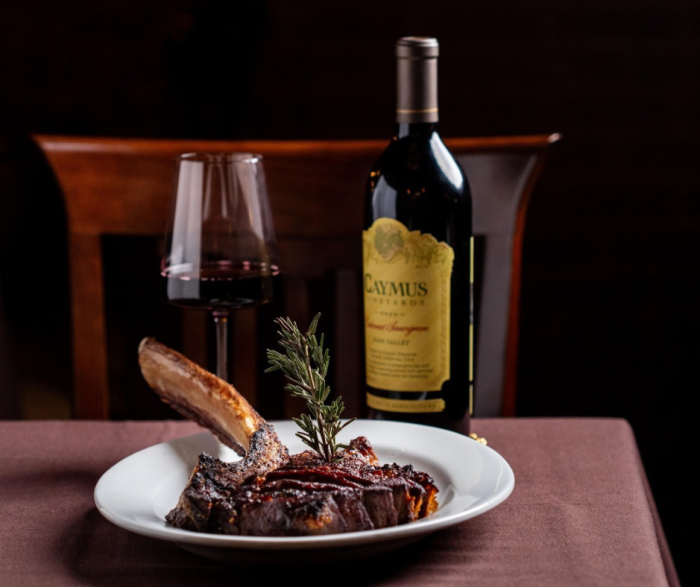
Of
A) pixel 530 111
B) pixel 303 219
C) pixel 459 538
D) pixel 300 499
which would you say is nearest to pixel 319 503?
pixel 300 499

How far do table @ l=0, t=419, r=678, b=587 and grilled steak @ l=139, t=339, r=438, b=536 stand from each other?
3 centimetres

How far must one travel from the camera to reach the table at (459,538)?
601mm

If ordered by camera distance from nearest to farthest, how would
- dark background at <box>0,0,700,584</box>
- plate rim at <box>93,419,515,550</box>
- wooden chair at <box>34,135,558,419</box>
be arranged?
plate rim at <box>93,419,515,550</box> → wooden chair at <box>34,135,558,419</box> → dark background at <box>0,0,700,584</box>

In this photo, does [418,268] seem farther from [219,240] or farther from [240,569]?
[240,569]

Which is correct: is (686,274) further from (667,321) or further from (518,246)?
(518,246)

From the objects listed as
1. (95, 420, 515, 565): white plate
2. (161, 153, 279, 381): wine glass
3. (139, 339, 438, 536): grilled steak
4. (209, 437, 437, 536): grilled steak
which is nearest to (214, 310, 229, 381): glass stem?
(161, 153, 279, 381): wine glass

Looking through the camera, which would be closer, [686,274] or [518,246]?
Result: [518,246]

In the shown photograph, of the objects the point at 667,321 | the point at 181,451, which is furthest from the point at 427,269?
the point at 667,321

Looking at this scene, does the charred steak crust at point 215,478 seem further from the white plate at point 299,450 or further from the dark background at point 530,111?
the dark background at point 530,111

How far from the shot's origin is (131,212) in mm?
1364

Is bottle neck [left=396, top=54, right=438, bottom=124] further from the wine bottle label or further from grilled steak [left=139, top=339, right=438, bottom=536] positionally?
grilled steak [left=139, top=339, right=438, bottom=536]

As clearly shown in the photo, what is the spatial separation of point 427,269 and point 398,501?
303mm

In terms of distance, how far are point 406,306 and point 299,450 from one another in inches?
6.5

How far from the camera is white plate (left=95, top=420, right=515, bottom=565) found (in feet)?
1.84
